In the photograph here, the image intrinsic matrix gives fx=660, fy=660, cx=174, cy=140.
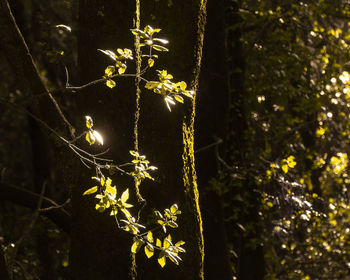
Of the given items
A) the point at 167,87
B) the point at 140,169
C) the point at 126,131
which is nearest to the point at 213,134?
the point at 126,131

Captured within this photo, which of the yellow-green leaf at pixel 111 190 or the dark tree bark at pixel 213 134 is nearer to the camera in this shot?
the yellow-green leaf at pixel 111 190

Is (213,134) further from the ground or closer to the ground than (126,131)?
further from the ground

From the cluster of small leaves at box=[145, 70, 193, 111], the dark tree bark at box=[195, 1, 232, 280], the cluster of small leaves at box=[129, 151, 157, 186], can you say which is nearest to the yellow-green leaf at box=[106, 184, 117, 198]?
the cluster of small leaves at box=[129, 151, 157, 186]

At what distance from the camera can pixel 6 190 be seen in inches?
259

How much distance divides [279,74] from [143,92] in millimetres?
5047

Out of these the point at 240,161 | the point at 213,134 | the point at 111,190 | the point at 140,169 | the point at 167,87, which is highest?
the point at 240,161

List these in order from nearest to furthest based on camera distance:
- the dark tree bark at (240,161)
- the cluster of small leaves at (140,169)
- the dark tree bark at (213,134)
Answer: the cluster of small leaves at (140,169) < the dark tree bark at (213,134) < the dark tree bark at (240,161)

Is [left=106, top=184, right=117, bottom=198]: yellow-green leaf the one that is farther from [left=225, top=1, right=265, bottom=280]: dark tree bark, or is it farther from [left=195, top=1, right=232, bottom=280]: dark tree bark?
[left=225, top=1, right=265, bottom=280]: dark tree bark

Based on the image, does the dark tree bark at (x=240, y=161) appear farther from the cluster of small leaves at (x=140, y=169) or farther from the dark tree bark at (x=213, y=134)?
the cluster of small leaves at (x=140, y=169)

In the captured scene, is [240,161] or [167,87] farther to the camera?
[240,161]

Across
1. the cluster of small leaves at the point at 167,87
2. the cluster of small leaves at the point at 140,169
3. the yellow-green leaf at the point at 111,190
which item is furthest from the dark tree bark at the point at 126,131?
the yellow-green leaf at the point at 111,190

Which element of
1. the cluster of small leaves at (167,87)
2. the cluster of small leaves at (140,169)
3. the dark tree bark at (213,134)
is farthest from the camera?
the dark tree bark at (213,134)

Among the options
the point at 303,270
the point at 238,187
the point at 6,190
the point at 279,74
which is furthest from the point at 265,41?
the point at 6,190

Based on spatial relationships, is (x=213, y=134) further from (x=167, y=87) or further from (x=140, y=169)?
(x=167, y=87)
